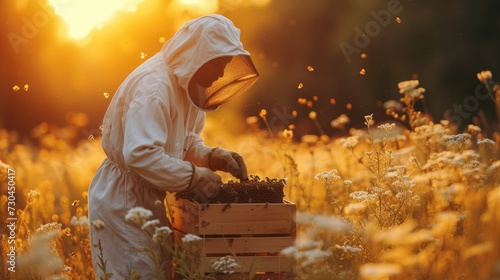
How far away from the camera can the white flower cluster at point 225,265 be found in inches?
150

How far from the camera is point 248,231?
13.9 ft

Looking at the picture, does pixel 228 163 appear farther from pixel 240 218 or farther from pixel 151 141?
pixel 151 141

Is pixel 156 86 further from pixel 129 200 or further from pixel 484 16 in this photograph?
pixel 484 16

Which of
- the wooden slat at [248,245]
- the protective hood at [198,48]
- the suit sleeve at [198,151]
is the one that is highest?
the protective hood at [198,48]

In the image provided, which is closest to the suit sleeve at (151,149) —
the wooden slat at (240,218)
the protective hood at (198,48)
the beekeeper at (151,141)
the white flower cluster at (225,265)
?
the beekeeper at (151,141)

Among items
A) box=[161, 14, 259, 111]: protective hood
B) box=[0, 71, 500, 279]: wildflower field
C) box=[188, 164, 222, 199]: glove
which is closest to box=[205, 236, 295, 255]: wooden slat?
box=[0, 71, 500, 279]: wildflower field

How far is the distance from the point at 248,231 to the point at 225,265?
425mm

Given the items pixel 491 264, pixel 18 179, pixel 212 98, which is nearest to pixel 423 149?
pixel 212 98

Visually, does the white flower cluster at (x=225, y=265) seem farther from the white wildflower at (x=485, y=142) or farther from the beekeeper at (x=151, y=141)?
the white wildflower at (x=485, y=142)

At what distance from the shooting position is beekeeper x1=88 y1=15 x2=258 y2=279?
13.3 feet

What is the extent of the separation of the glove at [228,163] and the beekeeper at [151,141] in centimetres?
43

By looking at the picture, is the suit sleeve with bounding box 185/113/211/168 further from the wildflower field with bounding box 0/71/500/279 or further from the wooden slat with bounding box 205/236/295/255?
the wooden slat with bounding box 205/236/295/255

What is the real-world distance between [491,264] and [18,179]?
5795mm

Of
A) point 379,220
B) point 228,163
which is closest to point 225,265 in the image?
point 228,163
